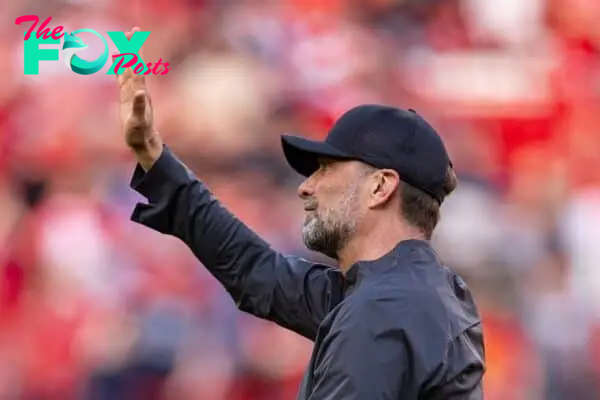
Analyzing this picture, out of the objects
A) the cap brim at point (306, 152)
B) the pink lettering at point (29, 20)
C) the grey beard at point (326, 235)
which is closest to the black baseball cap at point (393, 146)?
the cap brim at point (306, 152)

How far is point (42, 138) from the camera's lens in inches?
163

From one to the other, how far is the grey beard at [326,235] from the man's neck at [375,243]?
0.02 meters

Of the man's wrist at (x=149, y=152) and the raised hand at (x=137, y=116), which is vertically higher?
the raised hand at (x=137, y=116)

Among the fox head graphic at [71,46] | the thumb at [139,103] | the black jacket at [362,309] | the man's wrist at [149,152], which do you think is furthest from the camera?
the fox head graphic at [71,46]

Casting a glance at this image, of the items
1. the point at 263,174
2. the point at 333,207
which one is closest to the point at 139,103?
the point at 333,207

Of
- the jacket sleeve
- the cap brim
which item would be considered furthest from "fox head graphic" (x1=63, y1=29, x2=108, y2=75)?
the cap brim

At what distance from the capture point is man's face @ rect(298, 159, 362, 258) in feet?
6.83

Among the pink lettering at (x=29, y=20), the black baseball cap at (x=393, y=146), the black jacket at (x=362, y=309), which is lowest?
the black jacket at (x=362, y=309)

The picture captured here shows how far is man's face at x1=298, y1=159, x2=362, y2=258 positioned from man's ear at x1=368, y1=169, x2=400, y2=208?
3 cm

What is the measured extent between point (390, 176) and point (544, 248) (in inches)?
88.9

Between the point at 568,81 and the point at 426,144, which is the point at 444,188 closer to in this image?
the point at 426,144

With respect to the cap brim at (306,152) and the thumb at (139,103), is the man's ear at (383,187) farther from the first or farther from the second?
the thumb at (139,103)

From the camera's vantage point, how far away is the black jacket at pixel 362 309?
69.6 inches

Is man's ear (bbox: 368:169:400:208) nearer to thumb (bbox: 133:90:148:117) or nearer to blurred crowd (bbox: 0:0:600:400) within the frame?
thumb (bbox: 133:90:148:117)
